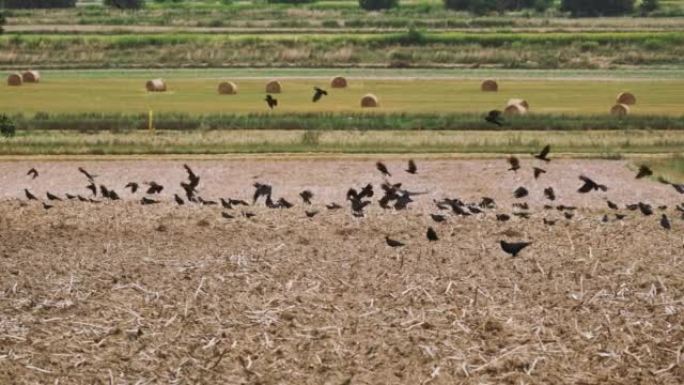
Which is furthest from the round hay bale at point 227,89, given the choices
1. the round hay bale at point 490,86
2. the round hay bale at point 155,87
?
the round hay bale at point 490,86

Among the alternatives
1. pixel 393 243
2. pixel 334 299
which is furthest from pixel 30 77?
pixel 334 299

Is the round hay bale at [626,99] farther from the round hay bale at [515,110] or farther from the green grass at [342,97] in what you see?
the round hay bale at [515,110]

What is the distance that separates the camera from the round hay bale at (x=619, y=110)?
5569cm

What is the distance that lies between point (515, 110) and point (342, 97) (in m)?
11.7

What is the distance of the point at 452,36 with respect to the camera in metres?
106

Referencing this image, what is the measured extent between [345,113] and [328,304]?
4333cm

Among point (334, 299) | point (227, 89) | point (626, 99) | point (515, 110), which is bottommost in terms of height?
point (227, 89)

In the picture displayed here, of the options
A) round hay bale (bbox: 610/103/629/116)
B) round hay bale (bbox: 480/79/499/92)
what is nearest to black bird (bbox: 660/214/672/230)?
round hay bale (bbox: 610/103/629/116)

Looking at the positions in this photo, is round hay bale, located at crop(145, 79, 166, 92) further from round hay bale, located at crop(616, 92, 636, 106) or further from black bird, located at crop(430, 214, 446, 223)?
black bird, located at crop(430, 214, 446, 223)

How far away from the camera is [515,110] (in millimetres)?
55719

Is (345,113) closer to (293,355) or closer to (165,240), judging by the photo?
(165,240)

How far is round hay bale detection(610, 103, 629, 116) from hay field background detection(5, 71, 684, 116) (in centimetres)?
62

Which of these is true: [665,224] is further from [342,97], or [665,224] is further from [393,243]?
[342,97]

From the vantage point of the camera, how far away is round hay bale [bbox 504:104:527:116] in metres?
55.3
